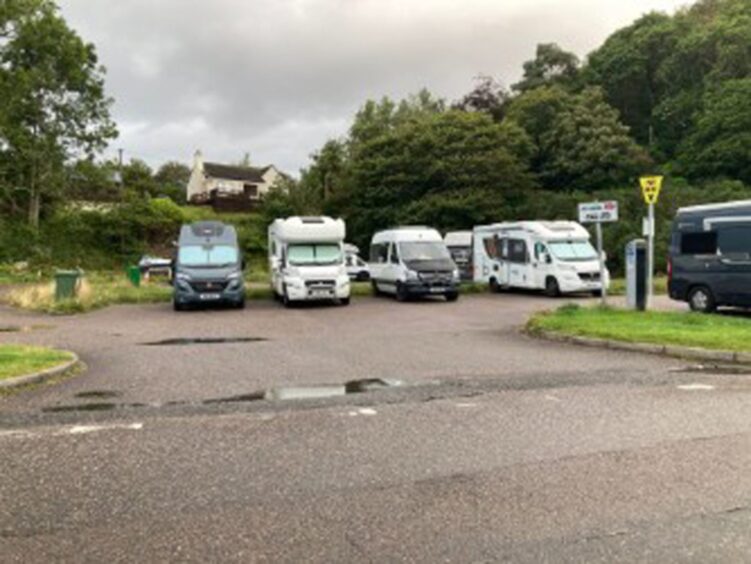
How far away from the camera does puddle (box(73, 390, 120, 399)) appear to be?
29.6ft

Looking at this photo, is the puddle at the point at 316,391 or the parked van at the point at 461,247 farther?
the parked van at the point at 461,247

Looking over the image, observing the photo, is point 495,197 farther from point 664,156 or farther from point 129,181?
point 129,181

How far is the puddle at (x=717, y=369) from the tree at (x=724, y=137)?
1575 inches

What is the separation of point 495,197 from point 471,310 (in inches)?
820

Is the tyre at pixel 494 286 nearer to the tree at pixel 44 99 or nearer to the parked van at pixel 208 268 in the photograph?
the parked van at pixel 208 268

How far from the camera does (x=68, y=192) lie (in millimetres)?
49719

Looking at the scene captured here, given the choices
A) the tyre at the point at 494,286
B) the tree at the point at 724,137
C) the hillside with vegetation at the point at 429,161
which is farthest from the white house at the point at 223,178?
the tyre at the point at 494,286

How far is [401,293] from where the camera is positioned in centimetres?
2559

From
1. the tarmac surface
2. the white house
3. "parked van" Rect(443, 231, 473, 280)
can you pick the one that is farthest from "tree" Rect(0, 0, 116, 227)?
the tarmac surface

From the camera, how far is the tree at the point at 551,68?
6469 centimetres

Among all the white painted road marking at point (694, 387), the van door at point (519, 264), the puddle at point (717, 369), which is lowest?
the puddle at point (717, 369)

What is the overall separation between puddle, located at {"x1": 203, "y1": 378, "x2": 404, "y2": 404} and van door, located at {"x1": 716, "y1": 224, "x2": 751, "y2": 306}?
1125 centimetres

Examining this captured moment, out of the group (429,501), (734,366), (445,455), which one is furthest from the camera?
(734,366)

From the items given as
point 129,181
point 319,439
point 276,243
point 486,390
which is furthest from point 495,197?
point 129,181
